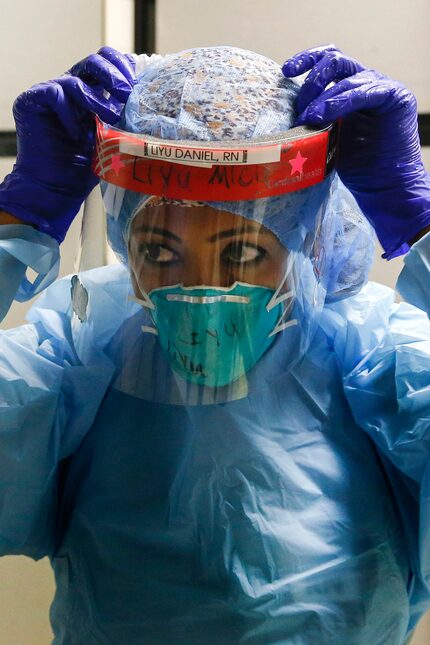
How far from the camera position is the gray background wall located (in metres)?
1.46

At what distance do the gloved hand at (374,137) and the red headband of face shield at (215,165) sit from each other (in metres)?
0.05

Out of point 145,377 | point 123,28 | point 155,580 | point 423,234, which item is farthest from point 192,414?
point 123,28

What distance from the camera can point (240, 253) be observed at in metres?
0.82

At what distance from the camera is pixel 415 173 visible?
88 cm

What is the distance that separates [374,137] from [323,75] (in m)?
0.08

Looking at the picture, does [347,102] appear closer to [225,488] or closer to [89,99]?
[89,99]

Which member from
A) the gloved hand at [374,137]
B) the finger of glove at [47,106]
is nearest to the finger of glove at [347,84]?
the gloved hand at [374,137]

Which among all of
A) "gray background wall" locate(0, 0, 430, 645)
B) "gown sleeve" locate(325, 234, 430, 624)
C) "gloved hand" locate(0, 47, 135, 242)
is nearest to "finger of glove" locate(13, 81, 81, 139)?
"gloved hand" locate(0, 47, 135, 242)

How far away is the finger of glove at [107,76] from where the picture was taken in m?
0.87

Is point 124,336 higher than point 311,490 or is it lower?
higher

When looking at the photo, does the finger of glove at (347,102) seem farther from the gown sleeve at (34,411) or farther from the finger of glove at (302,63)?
the gown sleeve at (34,411)

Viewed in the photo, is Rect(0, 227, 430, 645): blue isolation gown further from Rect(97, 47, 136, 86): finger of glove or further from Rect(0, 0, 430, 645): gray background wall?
Rect(0, 0, 430, 645): gray background wall

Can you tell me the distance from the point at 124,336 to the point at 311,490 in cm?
26

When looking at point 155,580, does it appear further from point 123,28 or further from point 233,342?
point 123,28
